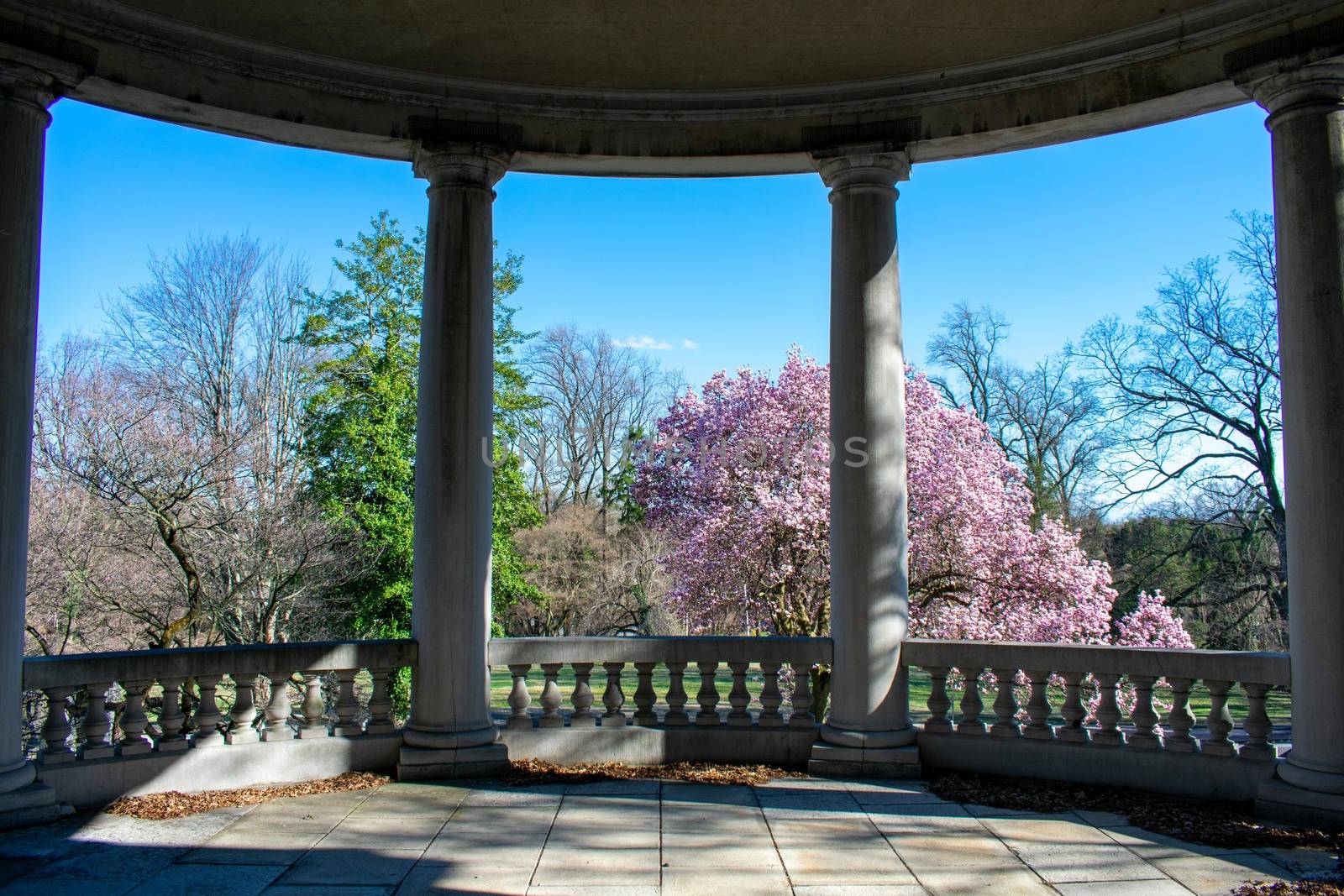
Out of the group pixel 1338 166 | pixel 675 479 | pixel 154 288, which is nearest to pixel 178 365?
pixel 154 288

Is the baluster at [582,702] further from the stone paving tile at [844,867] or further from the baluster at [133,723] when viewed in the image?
the baluster at [133,723]

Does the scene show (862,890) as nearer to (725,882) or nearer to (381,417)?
(725,882)

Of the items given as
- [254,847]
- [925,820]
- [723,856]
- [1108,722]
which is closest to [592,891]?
[723,856]

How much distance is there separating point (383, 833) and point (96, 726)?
3.45 m

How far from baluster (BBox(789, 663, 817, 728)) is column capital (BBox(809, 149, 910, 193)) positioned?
6034 mm

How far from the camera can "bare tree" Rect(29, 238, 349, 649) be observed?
24.9 meters

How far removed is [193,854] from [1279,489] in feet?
117

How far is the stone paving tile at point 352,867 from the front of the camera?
7.43 metres

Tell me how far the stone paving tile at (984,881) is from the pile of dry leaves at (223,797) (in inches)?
245

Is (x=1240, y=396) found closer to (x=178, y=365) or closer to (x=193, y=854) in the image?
(x=193, y=854)

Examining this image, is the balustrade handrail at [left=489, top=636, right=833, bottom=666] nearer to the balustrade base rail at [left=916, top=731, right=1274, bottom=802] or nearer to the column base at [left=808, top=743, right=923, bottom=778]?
the column base at [left=808, top=743, right=923, bottom=778]

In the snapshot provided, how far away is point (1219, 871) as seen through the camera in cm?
767

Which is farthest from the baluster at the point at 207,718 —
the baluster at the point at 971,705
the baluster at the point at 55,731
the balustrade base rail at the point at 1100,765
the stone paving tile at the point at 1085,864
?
the baluster at the point at 971,705

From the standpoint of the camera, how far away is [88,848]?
26.6 feet
